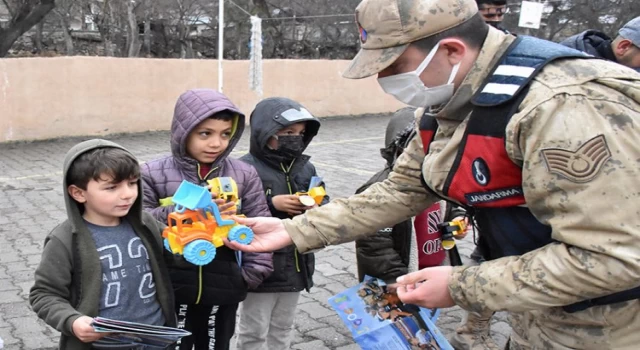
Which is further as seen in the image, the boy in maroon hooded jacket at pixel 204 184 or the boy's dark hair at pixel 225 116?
the boy's dark hair at pixel 225 116

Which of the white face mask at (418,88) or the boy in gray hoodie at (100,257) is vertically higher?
the white face mask at (418,88)

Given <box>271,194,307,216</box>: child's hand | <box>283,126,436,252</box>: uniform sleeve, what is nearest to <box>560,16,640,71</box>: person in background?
<box>271,194,307,216</box>: child's hand

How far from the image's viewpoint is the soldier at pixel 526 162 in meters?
1.45

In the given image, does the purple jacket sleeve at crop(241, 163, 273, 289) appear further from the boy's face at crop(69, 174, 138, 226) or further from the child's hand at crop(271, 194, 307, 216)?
the boy's face at crop(69, 174, 138, 226)

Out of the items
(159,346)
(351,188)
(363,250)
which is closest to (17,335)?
(159,346)

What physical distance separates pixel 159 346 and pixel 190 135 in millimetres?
1013

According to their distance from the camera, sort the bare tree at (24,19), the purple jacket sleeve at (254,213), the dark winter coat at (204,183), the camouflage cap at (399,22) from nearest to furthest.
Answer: the camouflage cap at (399,22) → the dark winter coat at (204,183) → the purple jacket sleeve at (254,213) → the bare tree at (24,19)

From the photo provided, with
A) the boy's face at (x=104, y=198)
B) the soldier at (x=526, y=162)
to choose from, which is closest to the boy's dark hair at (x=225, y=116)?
the boy's face at (x=104, y=198)

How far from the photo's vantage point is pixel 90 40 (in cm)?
2523

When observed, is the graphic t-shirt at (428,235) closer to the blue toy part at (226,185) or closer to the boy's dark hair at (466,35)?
the blue toy part at (226,185)

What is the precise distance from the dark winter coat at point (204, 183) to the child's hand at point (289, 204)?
111 millimetres

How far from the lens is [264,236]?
245cm

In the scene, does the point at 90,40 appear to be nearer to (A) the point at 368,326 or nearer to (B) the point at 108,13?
(B) the point at 108,13

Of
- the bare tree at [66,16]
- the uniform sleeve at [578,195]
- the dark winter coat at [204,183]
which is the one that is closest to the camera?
the uniform sleeve at [578,195]
